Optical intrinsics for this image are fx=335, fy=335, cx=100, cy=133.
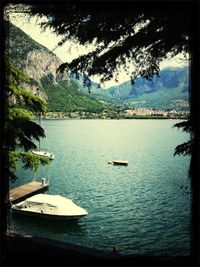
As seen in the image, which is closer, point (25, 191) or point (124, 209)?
point (124, 209)

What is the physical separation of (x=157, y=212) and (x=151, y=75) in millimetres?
19268

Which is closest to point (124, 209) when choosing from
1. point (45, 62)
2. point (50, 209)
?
point (50, 209)

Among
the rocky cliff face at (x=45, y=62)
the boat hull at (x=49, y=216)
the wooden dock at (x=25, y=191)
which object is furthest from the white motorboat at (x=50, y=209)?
the rocky cliff face at (x=45, y=62)

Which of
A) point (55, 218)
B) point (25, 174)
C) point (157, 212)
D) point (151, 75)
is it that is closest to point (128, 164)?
point (25, 174)

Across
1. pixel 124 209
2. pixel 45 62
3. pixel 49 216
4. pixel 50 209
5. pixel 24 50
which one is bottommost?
pixel 124 209

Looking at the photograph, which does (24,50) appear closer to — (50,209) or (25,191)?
(50,209)

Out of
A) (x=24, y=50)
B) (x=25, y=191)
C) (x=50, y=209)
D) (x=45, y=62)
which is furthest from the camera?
(x=25, y=191)

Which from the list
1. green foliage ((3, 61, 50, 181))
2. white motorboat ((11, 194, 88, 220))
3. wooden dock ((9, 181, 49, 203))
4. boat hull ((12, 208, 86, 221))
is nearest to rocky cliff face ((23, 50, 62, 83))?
green foliage ((3, 61, 50, 181))

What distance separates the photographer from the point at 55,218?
69.0 ft

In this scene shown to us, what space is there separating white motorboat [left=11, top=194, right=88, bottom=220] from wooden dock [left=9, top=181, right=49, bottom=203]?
9.59 ft

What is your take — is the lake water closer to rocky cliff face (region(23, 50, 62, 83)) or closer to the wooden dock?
the wooden dock

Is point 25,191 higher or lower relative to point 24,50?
lower

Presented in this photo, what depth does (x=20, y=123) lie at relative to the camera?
269 inches

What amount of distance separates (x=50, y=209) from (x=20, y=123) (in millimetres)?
15468
